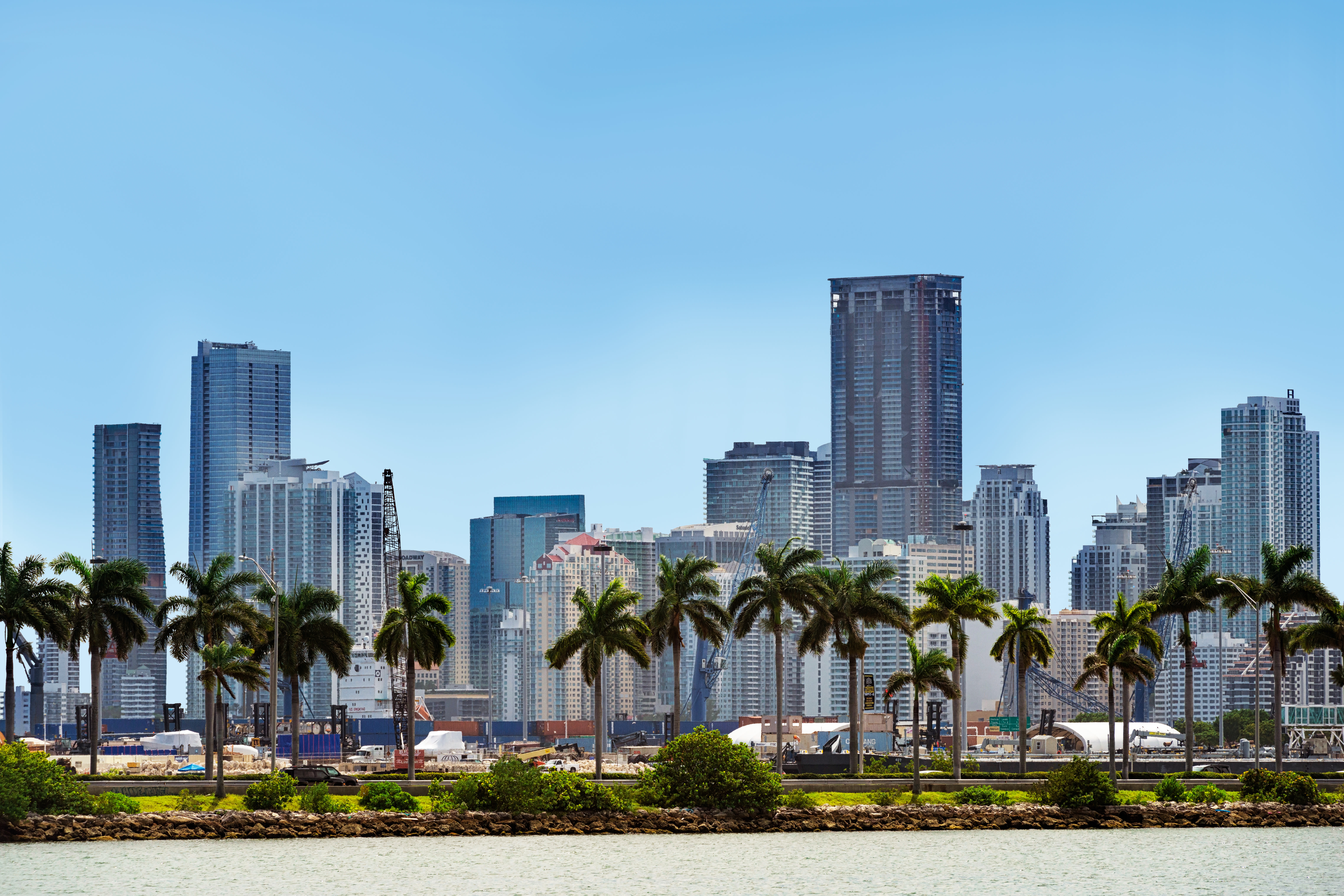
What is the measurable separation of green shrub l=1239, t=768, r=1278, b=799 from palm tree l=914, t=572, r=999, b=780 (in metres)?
15.5

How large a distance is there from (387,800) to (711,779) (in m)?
15.5

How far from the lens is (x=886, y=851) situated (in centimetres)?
7438

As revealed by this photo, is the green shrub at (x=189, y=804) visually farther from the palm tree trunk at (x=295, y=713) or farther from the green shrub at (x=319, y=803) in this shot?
the palm tree trunk at (x=295, y=713)

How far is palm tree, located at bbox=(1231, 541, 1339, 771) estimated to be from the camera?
10000 cm

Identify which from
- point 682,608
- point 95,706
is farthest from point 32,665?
point 682,608

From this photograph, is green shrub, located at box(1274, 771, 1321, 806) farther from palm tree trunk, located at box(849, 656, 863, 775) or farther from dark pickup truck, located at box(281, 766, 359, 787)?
dark pickup truck, located at box(281, 766, 359, 787)

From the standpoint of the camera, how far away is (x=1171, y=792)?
9294 cm

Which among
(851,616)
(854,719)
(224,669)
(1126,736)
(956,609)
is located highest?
(956,609)

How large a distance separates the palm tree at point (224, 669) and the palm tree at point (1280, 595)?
53743 mm

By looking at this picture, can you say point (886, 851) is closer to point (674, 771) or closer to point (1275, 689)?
point (674, 771)

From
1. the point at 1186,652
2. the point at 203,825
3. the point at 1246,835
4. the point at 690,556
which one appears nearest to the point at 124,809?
the point at 203,825

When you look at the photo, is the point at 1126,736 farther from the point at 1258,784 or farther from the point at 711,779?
the point at 711,779

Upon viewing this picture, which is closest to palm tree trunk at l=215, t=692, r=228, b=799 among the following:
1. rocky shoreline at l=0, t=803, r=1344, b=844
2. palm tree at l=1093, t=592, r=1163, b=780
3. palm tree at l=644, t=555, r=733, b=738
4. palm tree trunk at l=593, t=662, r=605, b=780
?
rocky shoreline at l=0, t=803, r=1344, b=844

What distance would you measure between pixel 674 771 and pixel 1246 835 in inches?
1036
